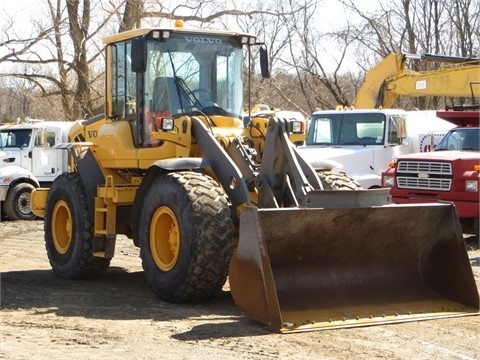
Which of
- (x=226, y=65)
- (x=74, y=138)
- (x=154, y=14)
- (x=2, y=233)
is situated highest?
(x=154, y=14)

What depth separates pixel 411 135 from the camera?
685 inches

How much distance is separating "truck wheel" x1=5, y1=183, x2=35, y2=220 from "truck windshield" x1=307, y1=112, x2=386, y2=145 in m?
6.20

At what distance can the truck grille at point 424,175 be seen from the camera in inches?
Result: 520

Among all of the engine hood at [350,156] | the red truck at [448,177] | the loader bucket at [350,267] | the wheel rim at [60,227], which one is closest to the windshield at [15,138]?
the engine hood at [350,156]

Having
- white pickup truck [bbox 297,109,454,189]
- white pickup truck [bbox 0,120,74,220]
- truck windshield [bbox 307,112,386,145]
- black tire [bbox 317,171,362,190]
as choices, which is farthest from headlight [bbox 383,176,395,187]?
white pickup truck [bbox 0,120,74,220]

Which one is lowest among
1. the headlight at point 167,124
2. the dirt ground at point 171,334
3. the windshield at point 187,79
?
the dirt ground at point 171,334

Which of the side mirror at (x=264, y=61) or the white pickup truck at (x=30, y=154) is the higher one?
the side mirror at (x=264, y=61)

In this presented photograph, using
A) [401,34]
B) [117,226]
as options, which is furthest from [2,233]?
[401,34]

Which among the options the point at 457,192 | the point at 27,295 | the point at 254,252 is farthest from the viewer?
the point at 457,192

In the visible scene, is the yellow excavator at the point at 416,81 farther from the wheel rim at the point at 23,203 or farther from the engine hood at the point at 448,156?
the wheel rim at the point at 23,203

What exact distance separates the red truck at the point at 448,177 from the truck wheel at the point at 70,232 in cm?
511

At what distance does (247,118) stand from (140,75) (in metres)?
1.21

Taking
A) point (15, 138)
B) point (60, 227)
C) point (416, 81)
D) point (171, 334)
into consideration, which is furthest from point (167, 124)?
point (15, 138)

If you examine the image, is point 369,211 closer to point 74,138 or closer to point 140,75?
point 140,75
